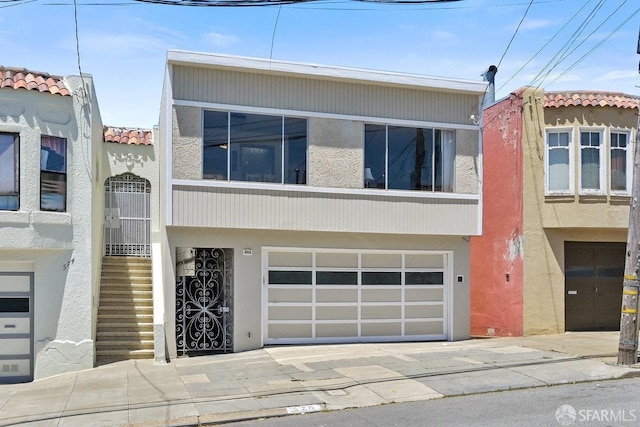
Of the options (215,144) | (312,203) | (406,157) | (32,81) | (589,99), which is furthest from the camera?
(589,99)

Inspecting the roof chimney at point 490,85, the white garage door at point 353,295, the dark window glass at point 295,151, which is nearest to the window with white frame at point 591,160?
the roof chimney at point 490,85

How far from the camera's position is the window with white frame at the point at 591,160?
16641 mm

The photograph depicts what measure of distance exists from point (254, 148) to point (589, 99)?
8.60m

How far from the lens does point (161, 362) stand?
43.2 feet

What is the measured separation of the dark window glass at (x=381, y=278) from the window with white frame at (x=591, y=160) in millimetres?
5248

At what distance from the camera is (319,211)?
48.2ft

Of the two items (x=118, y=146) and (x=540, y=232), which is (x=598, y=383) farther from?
(x=118, y=146)

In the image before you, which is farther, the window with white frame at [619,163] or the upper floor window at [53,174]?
the window with white frame at [619,163]

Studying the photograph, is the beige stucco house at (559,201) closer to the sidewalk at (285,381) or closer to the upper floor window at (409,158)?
the upper floor window at (409,158)

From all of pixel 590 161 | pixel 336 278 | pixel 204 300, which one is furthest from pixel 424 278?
pixel 204 300

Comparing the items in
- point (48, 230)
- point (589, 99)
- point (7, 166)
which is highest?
point (589, 99)

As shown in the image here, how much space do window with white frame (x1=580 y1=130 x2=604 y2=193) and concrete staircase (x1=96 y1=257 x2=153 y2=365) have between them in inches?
436

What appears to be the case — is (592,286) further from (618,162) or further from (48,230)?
(48,230)
